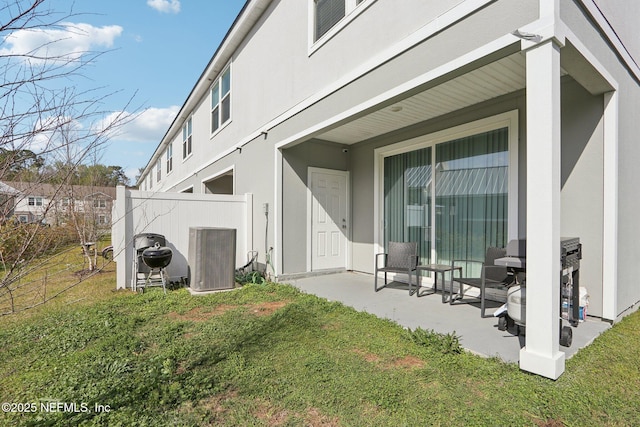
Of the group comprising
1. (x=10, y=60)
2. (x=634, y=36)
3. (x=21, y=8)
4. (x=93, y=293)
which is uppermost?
(x=634, y=36)

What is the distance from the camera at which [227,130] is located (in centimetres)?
922

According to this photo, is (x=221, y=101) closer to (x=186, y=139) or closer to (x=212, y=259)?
(x=186, y=139)

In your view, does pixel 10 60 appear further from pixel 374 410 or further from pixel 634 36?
pixel 634 36

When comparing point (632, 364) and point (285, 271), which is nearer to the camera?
point (632, 364)

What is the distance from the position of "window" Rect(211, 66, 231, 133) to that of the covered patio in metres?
5.87

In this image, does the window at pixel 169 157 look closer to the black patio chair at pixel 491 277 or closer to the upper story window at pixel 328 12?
the upper story window at pixel 328 12

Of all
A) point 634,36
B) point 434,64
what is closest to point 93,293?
point 434,64

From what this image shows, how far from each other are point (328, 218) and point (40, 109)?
549 cm

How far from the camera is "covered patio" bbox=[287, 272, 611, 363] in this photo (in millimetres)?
3008

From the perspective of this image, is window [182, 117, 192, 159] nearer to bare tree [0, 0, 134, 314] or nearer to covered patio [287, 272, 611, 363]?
covered patio [287, 272, 611, 363]

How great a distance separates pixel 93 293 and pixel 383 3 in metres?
6.34

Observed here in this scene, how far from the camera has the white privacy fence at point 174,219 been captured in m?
5.77

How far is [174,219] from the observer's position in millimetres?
6344

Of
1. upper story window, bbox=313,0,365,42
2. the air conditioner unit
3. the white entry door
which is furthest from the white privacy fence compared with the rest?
upper story window, bbox=313,0,365,42
